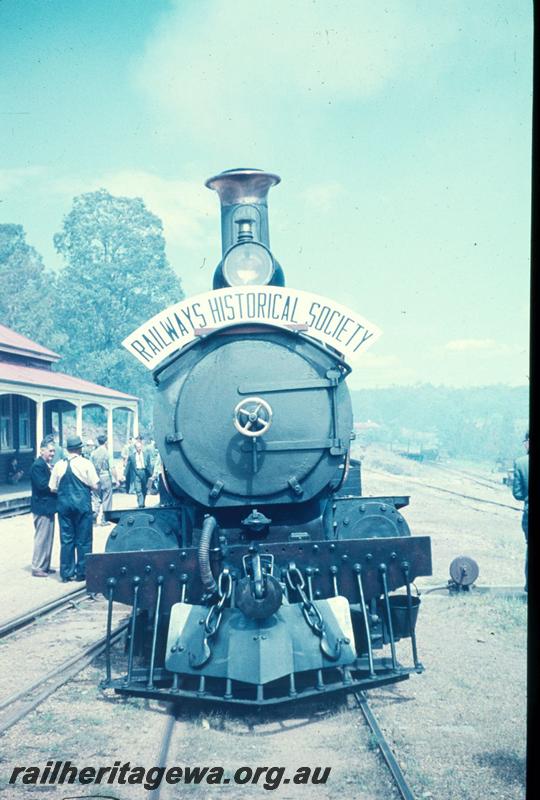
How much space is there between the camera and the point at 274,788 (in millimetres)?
3225

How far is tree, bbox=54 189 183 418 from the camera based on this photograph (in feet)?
104

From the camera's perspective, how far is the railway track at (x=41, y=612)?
6.25m

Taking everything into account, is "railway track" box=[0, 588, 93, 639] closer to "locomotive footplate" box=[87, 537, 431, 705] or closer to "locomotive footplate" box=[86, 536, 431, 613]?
"locomotive footplate" box=[87, 537, 431, 705]

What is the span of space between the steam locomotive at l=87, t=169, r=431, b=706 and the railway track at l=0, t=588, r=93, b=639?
1662mm

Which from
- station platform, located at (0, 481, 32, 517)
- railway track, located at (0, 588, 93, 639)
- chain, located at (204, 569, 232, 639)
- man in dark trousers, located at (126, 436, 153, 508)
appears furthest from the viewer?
station platform, located at (0, 481, 32, 517)

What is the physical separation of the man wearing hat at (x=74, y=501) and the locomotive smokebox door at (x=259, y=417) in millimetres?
3729

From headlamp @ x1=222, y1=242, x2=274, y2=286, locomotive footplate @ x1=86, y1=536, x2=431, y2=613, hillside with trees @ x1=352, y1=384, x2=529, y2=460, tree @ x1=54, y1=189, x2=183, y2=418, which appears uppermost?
tree @ x1=54, y1=189, x2=183, y2=418

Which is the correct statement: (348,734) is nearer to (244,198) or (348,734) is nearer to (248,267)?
(248,267)

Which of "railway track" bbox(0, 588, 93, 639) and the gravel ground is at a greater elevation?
the gravel ground

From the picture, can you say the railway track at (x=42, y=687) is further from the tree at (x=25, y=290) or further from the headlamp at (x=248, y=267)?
the tree at (x=25, y=290)

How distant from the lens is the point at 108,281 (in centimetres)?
3344

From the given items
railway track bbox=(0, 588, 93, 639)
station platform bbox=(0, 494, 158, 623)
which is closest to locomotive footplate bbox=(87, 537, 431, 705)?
railway track bbox=(0, 588, 93, 639)

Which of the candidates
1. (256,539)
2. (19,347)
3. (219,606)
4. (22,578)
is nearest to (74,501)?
(22,578)

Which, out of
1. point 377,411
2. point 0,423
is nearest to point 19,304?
point 0,423
